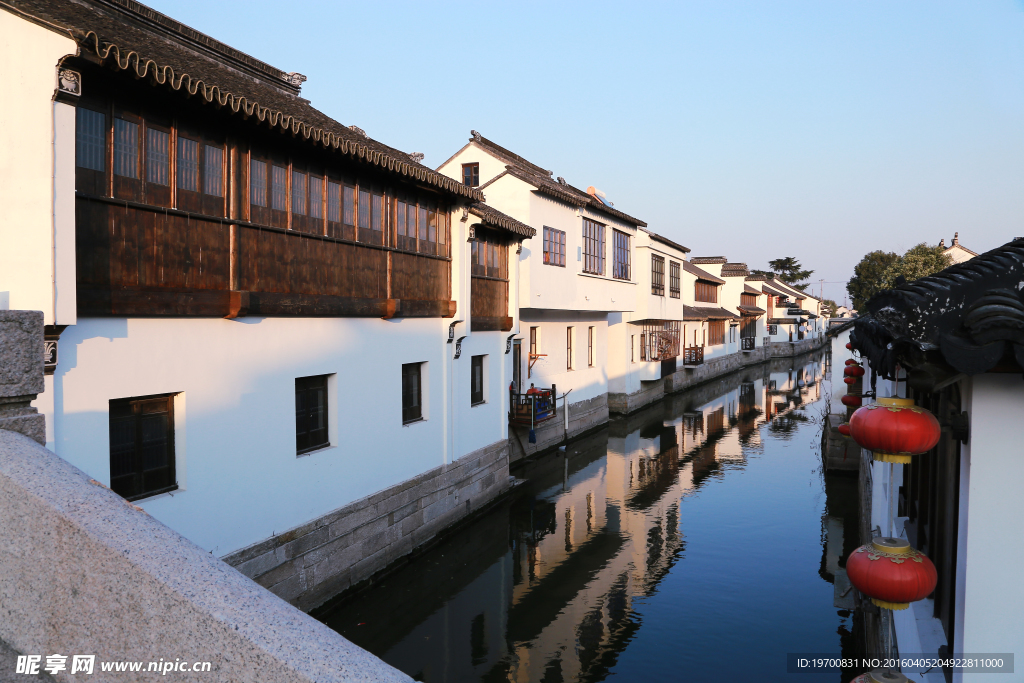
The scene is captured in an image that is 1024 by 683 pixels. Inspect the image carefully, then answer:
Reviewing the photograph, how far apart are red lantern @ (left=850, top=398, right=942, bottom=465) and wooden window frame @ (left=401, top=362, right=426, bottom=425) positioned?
8665 mm

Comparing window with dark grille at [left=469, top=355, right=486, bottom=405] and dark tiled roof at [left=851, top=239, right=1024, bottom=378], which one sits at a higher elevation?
Answer: dark tiled roof at [left=851, top=239, right=1024, bottom=378]

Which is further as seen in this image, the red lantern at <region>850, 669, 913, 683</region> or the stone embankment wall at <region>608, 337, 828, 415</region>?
the stone embankment wall at <region>608, 337, 828, 415</region>

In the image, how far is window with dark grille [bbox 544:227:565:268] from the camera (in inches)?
750

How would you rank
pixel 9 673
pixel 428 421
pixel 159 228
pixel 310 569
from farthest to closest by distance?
pixel 428 421, pixel 310 569, pixel 159 228, pixel 9 673

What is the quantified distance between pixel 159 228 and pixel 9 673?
5707mm

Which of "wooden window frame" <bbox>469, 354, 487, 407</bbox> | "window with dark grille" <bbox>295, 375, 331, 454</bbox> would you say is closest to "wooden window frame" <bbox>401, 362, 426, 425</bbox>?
"window with dark grille" <bbox>295, 375, 331, 454</bbox>

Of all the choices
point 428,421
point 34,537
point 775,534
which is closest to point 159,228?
point 34,537

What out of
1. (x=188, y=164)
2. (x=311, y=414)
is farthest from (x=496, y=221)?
(x=188, y=164)

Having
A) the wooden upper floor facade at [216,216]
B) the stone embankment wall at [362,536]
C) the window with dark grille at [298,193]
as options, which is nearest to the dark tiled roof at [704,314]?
the stone embankment wall at [362,536]

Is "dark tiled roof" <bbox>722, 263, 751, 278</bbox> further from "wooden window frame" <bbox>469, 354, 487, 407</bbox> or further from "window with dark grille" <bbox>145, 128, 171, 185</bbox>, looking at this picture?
"window with dark grille" <bbox>145, 128, 171, 185</bbox>

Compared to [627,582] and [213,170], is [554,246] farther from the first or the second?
[213,170]

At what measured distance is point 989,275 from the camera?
3.25m

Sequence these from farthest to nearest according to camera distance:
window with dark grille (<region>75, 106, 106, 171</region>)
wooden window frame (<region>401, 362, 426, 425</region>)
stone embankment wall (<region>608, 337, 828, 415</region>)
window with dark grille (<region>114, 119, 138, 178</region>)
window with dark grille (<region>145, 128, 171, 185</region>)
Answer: stone embankment wall (<region>608, 337, 828, 415</region>)
wooden window frame (<region>401, 362, 426, 425</region>)
window with dark grille (<region>145, 128, 171, 185</region>)
window with dark grille (<region>114, 119, 138, 178</region>)
window with dark grille (<region>75, 106, 106, 171</region>)

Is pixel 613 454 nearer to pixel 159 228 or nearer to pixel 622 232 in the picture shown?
pixel 622 232
